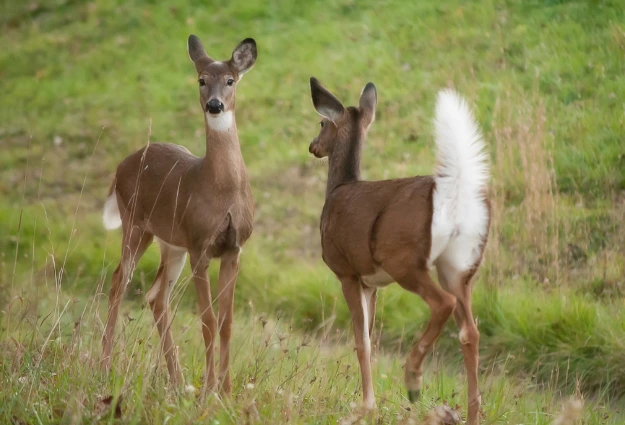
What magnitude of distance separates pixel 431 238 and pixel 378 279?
0.61m

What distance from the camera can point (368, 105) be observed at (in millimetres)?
6133

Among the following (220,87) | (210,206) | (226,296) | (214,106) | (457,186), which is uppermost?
(220,87)

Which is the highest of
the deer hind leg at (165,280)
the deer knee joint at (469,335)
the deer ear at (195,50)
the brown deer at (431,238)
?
the deer ear at (195,50)

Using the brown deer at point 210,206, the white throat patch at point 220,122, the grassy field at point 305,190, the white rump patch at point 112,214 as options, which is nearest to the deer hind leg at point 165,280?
the grassy field at point 305,190

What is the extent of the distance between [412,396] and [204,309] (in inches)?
57.5

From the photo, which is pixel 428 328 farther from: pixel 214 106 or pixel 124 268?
pixel 124 268

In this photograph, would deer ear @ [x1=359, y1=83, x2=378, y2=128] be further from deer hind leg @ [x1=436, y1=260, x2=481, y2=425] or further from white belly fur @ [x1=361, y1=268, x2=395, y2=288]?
deer hind leg @ [x1=436, y1=260, x2=481, y2=425]

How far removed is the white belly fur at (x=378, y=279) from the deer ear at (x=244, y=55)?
1.43 meters

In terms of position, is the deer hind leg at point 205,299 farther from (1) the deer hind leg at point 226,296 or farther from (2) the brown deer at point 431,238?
(2) the brown deer at point 431,238

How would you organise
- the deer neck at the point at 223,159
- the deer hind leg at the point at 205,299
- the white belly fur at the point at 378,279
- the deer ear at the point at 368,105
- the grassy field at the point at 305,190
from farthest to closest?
the deer ear at the point at 368,105 → the deer neck at the point at 223,159 → the deer hind leg at the point at 205,299 → the white belly fur at the point at 378,279 → the grassy field at the point at 305,190

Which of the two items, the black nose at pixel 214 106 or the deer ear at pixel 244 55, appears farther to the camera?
the deer ear at pixel 244 55

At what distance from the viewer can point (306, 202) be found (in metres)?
10.2

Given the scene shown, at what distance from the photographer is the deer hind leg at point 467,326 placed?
4812 millimetres

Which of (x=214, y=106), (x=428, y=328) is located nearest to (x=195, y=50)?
(x=214, y=106)
